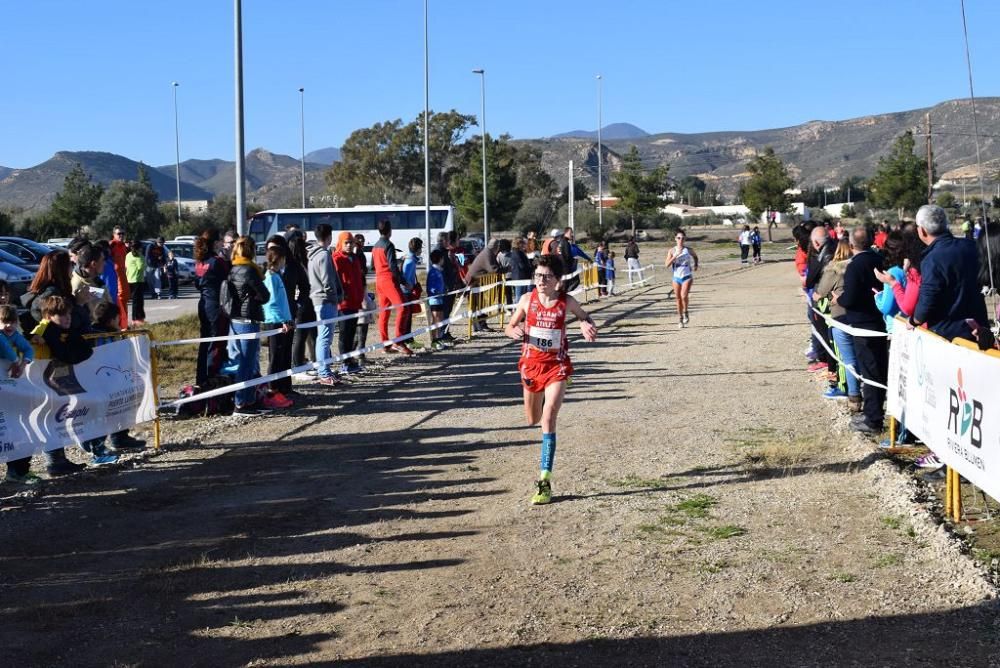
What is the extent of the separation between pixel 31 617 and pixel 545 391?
13.4 feet

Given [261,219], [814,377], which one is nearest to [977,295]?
[814,377]

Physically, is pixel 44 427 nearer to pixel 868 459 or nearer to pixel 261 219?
pixel 868 459

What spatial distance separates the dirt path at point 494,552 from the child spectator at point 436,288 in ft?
24.1

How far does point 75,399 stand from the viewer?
9664mm

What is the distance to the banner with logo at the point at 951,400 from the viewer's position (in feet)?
22.1

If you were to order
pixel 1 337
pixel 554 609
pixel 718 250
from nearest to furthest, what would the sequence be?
pixel 554 609, pixel 1 337, pixel 718 250

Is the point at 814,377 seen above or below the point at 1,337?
below

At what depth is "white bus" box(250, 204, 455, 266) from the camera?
61.3 m

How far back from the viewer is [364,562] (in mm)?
7066

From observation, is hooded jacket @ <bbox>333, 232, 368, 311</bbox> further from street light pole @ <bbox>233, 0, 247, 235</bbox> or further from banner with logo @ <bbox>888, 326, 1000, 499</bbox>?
banner with logo @ <bbox>888, 326, 1000, 499</bbox>

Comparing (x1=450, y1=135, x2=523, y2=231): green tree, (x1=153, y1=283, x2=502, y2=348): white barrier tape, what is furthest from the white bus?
(x1=153, y1=283, x2=502, y2=348): white barrier tape

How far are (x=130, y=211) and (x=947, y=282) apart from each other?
81667mm

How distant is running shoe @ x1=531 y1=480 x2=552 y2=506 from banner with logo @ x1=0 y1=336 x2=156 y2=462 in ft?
13.1

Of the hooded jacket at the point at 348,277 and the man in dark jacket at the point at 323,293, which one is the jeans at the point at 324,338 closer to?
the man in dark jacket at the point at 323,293
